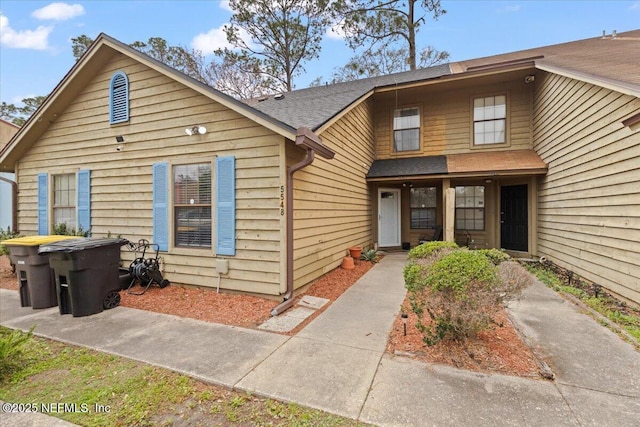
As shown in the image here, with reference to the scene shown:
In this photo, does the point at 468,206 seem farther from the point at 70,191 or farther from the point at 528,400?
the point at 70,191

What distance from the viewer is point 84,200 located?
6.39 meters

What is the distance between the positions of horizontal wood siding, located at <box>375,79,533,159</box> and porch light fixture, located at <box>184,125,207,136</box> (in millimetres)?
6459

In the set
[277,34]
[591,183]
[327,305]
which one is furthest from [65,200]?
[277,34]

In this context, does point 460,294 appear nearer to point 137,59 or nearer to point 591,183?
point 591,183

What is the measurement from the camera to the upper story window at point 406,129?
9.71 metres

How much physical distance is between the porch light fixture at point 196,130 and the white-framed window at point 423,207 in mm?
7059

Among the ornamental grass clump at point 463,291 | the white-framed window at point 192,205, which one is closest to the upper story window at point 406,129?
the white-framed window at point 192,205

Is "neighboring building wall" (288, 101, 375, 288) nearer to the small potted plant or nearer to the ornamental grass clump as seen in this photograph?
the small potted plant

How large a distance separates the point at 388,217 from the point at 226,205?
20.5ft

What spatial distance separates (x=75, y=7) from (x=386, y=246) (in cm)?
1519

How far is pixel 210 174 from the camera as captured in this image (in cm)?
525

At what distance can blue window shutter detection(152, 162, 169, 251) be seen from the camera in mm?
5543

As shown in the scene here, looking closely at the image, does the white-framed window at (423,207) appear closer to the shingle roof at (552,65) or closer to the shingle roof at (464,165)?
the shingle roof at (464,165)

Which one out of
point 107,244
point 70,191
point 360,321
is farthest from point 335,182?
point 70,191
